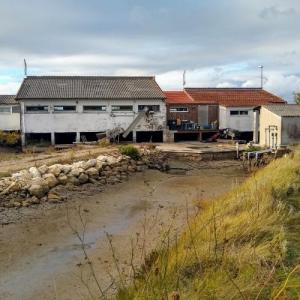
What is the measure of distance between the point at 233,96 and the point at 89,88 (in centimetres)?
1211

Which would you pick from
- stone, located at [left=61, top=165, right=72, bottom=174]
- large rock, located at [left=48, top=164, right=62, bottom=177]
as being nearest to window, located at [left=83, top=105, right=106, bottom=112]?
stone, located at [left=61, top=165, right=72, bottom=174]

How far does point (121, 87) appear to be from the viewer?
1417 inches

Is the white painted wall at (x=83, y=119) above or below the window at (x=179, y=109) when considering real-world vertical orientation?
below

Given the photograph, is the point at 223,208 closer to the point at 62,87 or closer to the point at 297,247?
the point at 297,247

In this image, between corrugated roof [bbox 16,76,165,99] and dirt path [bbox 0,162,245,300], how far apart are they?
1372 centimetres

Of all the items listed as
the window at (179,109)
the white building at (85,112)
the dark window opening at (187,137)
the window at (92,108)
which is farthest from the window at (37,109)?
the dark window opening at (187,137)

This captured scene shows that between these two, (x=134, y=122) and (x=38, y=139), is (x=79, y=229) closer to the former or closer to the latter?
(x=134, y=122)

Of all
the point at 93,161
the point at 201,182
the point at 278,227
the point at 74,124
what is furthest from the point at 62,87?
the point at 278,227

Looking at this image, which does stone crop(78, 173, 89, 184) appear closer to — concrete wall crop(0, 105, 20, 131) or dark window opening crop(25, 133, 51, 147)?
dark window opening crop(25, 133, 51, 147)

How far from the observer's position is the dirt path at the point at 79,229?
8.88m

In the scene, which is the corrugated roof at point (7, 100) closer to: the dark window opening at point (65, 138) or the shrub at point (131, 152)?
the dark window opening at point (65, 138)

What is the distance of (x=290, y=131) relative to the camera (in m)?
29.0

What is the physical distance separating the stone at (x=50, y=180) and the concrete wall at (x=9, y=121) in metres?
17.0

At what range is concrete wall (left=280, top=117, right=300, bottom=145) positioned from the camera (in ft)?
94.5
